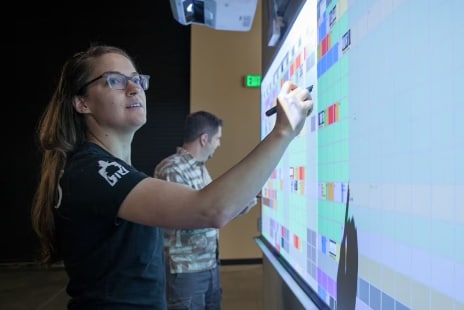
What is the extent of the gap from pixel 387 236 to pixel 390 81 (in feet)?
0.90

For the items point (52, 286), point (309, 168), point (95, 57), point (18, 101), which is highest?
point (18, 101)

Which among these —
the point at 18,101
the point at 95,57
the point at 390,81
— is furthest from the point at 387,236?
the point at 18,101

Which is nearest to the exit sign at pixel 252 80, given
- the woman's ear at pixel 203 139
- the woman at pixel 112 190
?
the woman's ear at pixel 203 139

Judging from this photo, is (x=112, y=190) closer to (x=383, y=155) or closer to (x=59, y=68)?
(x=383, y=155)

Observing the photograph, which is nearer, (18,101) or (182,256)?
(182,256)

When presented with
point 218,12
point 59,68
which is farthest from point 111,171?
point 59,68

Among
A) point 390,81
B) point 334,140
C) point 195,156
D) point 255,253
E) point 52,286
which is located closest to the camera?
point 390,81

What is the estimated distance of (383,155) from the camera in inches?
26.2

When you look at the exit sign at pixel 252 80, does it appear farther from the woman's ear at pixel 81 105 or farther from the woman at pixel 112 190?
the woman's ear at pixel 81 105

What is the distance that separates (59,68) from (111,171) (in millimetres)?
4892

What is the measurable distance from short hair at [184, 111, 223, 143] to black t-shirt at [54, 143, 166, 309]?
1.21 meters

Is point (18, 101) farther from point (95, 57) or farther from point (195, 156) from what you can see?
point (95, 57)

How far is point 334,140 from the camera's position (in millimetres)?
890

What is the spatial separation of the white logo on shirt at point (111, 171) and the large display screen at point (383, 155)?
1.60ft
